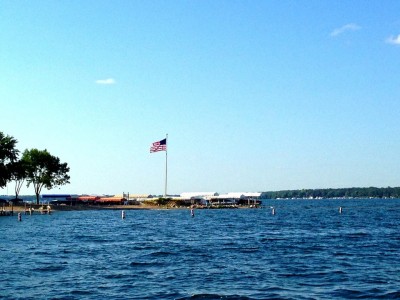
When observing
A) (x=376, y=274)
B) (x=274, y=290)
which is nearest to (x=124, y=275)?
(x=274, y=290)

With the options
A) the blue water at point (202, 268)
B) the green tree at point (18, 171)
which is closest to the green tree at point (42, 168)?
the green tree at point (18, 171)

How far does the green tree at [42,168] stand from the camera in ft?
547

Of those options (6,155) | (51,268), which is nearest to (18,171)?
(6,155)

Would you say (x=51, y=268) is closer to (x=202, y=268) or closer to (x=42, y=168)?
(x=202, y=268)

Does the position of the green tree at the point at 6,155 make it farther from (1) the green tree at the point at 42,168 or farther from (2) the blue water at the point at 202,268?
(2) the blue water at the point at 202,268

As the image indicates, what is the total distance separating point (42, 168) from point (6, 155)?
2630cm

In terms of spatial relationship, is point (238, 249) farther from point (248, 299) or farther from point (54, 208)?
point (54, 208)

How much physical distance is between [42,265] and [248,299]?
1874cm

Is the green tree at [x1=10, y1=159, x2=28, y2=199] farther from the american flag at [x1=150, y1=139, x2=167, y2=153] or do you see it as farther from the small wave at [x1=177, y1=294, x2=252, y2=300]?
the small wave at [x1=177, y1=294, x2=252, y2=300]

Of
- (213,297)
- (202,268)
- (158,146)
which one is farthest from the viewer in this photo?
(158,146)

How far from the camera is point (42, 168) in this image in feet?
557

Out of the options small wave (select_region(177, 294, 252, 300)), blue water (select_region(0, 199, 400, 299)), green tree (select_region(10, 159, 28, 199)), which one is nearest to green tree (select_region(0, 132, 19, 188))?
green tree (select_region(10, 159, 28, 199))

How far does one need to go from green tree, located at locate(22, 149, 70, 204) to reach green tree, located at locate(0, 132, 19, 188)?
1816 centimetres

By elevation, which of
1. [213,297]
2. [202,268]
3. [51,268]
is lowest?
[213,297]
